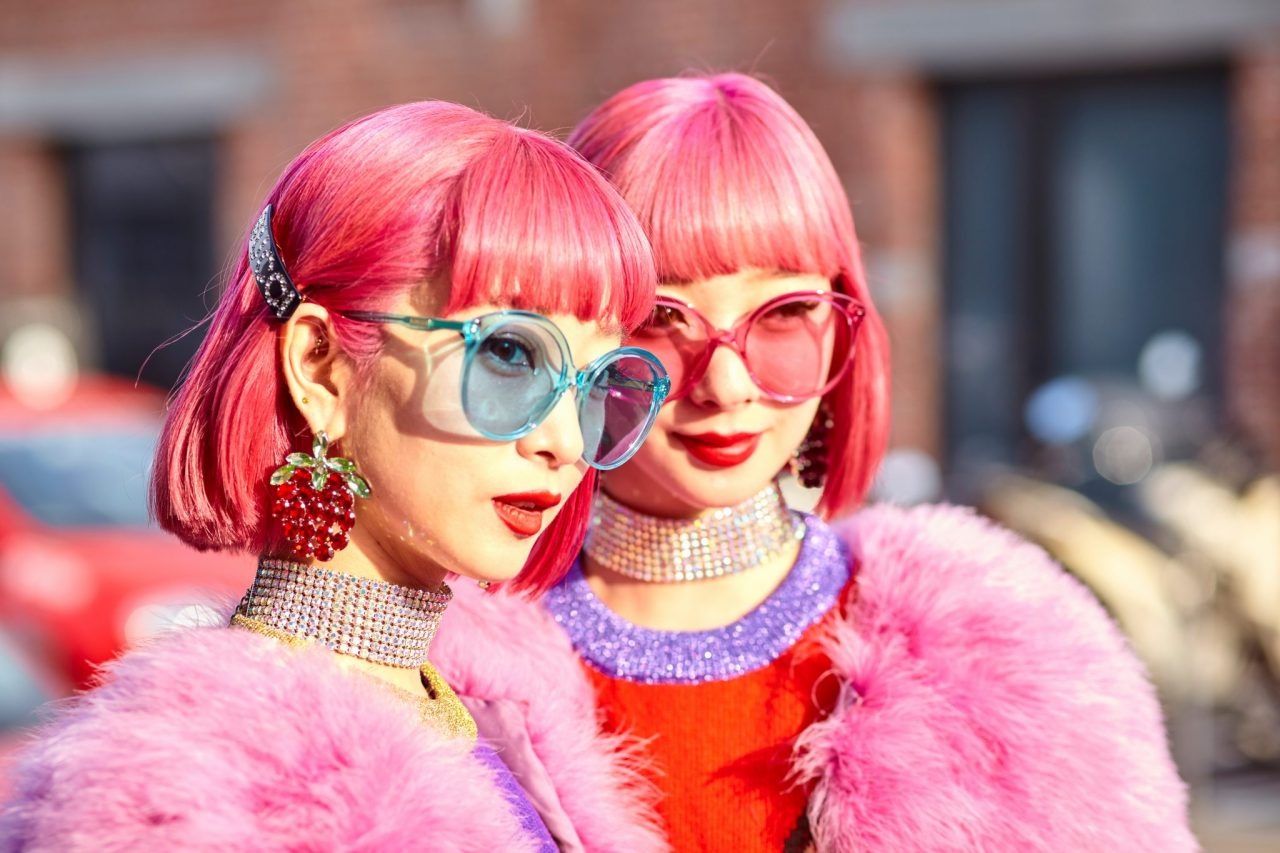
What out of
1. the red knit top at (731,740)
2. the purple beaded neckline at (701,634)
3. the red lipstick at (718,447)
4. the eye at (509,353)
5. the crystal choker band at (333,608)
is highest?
the eye at (509,353)

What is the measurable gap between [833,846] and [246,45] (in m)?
8.72

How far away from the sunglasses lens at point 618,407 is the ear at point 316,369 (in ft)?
0.81

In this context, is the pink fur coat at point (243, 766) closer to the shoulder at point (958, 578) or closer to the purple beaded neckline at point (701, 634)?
the purple beaded neckline at point (701, 634)

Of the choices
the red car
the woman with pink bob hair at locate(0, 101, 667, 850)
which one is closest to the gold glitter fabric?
the woman with pink bob hair at locate(0, 101, 667, 850)

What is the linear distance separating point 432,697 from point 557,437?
37 centimetres

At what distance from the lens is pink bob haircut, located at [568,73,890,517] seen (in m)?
2.00

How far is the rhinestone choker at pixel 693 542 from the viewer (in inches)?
84.8

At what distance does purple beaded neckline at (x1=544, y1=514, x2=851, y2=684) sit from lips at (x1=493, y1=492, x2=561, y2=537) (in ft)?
1.50

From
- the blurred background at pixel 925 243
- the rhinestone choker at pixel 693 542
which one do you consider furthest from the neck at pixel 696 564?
the blurred background at pixel 925 243

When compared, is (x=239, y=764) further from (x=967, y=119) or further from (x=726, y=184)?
(x=967, y=119)

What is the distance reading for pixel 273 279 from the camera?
5.46 ft

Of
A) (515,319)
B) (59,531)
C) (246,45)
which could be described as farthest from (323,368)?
(246,45)

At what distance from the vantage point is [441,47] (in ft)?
30.3

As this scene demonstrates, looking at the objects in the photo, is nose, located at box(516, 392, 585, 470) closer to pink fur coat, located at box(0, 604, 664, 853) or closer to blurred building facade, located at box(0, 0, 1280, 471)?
pink fur coat, located at box(0, 604, 664, 853)
